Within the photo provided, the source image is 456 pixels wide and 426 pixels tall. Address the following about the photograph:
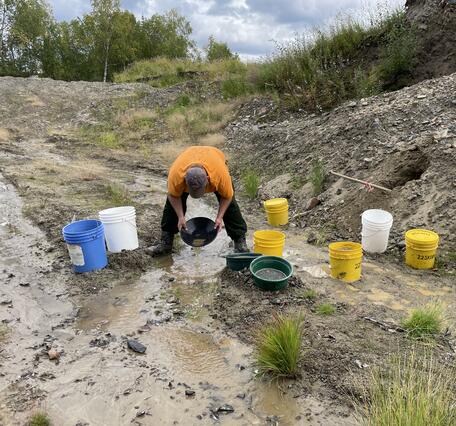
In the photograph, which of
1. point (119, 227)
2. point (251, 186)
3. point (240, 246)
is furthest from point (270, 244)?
point (251, 186)

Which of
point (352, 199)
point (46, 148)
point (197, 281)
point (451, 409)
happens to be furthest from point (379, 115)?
point (46, 148)

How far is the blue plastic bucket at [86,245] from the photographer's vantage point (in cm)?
445

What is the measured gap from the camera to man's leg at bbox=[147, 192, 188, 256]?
5.09 meters

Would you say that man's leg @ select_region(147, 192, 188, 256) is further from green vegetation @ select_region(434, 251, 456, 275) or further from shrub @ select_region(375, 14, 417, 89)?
shrub @ select_region(375, 14, 417, 89)

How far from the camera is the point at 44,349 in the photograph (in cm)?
353

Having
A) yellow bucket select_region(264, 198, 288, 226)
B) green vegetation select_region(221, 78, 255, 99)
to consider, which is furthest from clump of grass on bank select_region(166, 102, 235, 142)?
yellow bucket select_region(264, 198, 288, 226)

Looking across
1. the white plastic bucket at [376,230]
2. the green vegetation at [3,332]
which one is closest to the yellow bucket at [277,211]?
the white plastic bucket at [376,230]

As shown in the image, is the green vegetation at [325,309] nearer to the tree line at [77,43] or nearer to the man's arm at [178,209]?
the man's arm at [178,209]

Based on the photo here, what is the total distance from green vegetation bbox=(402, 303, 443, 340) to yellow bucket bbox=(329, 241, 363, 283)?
3.03 feet

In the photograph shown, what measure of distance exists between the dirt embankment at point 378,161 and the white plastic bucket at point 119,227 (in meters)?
2.54

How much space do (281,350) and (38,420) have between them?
64.8 inches

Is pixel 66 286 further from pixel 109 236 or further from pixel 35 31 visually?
pixel 35 31

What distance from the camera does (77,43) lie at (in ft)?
109

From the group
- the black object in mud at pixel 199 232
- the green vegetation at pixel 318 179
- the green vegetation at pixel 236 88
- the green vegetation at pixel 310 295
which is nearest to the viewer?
the green vegetation at pixel 310 295
